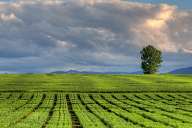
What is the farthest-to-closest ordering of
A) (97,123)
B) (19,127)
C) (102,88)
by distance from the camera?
(102,88), (97,123), (19,127)

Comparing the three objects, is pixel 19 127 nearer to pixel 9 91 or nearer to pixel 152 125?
pixel 152 125

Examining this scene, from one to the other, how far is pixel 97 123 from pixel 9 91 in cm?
7218

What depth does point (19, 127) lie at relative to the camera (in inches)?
1570

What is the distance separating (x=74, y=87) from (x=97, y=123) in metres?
80.0

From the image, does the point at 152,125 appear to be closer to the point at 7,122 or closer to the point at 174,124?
the point at 174,124

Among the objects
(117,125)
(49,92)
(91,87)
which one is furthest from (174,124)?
(91,87)

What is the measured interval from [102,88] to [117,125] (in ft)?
255

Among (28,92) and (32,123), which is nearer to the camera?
(32,123)

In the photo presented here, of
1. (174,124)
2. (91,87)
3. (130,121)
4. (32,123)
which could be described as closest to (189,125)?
(174,124)

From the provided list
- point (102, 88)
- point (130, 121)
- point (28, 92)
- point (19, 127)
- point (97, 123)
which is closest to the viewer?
point (19, 127)

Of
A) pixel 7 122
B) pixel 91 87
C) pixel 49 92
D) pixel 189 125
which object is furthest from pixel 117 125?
pixel 91 87

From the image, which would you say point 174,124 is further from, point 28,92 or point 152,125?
point 28,92

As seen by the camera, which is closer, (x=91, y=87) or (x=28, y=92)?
(x=28, y=92)

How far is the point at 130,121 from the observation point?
45.5 metres
